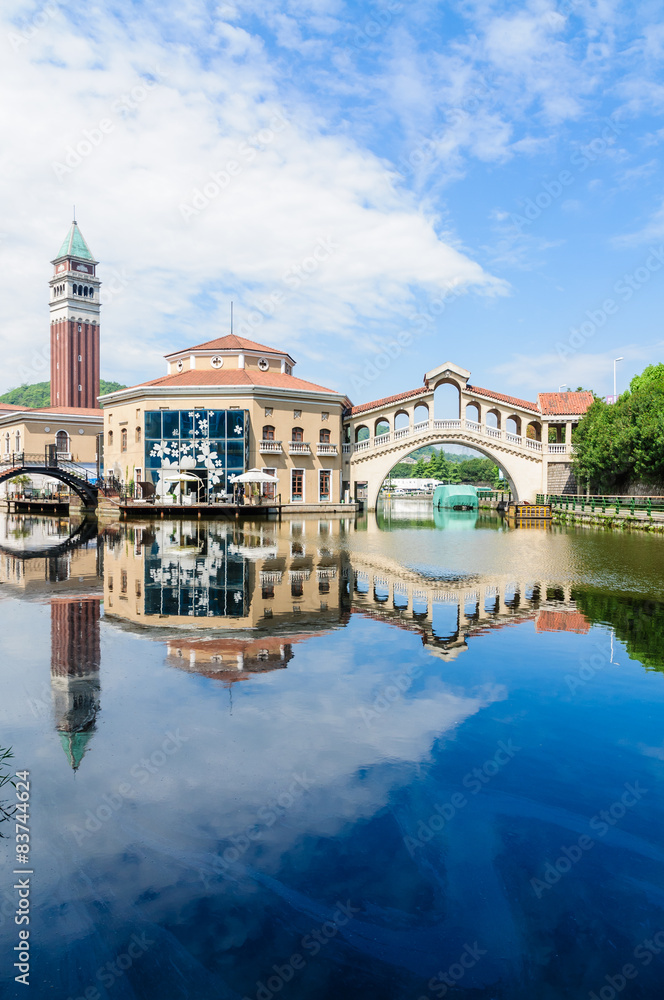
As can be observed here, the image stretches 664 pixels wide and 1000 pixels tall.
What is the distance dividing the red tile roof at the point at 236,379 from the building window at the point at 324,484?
5975 mm

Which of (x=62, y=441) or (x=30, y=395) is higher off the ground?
(x=30, y=395)

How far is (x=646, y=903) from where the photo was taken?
3.72 metres

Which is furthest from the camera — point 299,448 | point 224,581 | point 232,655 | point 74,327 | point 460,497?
point 74,327

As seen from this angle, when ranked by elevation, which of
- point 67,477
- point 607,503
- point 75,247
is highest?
point 75,247

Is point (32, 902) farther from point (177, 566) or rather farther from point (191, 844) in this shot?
point (177, 566)

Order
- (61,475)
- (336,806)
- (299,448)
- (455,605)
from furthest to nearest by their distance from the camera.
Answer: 1. (299,448)
2. (61,475)
3. (455,605)
4. (336,806)

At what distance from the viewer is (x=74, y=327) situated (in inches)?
3068

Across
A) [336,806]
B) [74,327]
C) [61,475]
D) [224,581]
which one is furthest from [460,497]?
[336,806]

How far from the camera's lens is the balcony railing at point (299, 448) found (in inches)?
1786

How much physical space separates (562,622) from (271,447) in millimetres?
35454

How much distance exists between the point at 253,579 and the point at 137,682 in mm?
7379

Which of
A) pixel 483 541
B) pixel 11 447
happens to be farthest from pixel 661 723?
pixel 11 447

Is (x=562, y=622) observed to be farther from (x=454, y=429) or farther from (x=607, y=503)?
(x=454, y=429)

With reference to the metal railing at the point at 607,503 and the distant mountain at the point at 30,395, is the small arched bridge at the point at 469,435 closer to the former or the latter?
the metal railing at the point at 607,503
